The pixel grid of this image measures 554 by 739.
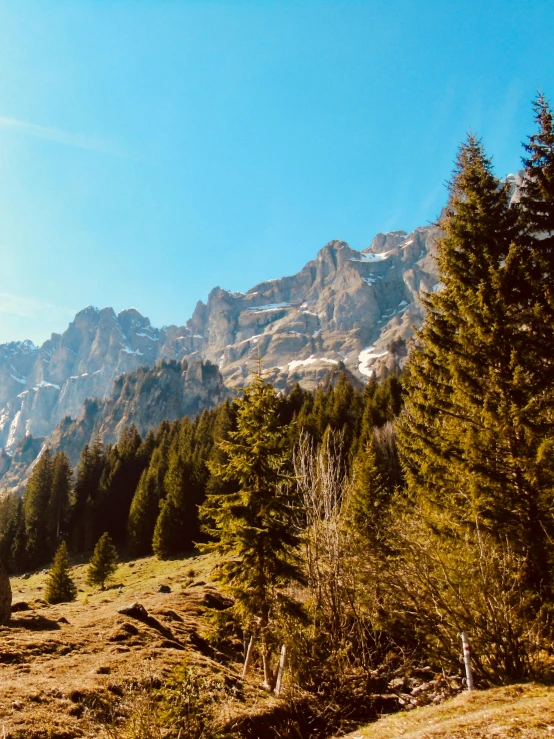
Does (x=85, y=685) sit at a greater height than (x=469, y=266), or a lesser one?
lesser

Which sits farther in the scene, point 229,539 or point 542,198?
point 229,539

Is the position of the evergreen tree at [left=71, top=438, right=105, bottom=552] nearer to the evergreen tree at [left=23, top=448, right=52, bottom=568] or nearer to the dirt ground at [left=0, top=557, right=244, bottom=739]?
the evergreen tree at [left=23, top=448, right=52, bottom=568]

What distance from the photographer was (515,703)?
6.89 metres

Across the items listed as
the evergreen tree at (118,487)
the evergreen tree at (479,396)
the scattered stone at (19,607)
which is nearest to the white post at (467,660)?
the evergreen tree at (479,396)

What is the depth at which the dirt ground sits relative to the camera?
7.98 m

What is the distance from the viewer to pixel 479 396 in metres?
11.4

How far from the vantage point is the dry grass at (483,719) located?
19.0ft

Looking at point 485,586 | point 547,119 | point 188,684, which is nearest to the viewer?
point 188,684

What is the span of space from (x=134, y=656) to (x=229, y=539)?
161 inches

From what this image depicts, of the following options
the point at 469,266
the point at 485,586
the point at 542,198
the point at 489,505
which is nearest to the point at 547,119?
the point at 542,198

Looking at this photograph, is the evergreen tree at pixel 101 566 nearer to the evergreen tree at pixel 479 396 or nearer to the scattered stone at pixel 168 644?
the scattered stone at pixel 168 644

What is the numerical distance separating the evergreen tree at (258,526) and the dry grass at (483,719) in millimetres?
4327

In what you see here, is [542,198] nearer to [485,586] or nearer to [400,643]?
[485,586]

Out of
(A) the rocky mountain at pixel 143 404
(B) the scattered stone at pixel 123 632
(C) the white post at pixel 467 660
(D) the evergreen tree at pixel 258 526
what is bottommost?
(B) the scattered stone at pixel 123 632
